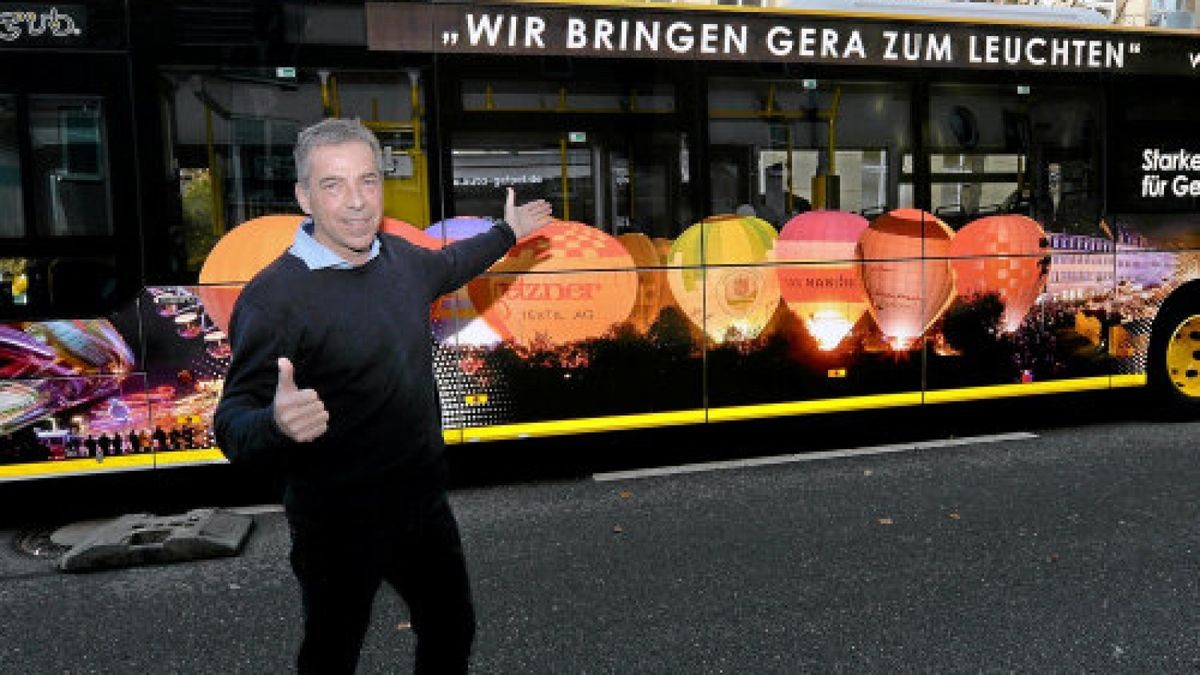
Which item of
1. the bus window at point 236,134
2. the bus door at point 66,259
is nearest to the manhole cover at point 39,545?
the bus door at point 66,259

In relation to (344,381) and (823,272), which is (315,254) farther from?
(823,272)

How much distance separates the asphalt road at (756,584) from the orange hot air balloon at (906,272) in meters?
1.13

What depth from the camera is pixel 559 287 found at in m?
6.39

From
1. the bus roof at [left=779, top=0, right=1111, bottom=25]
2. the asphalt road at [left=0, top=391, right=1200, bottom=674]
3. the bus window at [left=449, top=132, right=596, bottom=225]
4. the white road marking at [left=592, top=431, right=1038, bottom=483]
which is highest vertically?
the bus roof at [left=779, top=0, right=1111, bottom=25]

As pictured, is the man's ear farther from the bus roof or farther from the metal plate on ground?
the bus roof

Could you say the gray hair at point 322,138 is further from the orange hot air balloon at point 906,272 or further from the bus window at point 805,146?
the orange hot air balloon at point 906,272

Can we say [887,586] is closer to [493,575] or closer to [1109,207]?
[493,575]

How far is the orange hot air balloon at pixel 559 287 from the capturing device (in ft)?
20.6

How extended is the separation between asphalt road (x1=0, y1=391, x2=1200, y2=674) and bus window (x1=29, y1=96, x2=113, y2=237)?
73.9 inches

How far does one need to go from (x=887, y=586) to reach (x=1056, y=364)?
A: 3.84 metres

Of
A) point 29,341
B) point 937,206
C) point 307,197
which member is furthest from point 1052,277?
point 29,341

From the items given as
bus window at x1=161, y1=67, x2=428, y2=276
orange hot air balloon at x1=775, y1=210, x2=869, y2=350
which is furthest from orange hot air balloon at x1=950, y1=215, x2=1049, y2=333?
bus window at x1=161, y1=67, x2=428, y2=276

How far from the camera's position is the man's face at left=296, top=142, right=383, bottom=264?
2.42m

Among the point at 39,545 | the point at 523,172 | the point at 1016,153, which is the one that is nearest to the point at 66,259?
the point at 39,545
